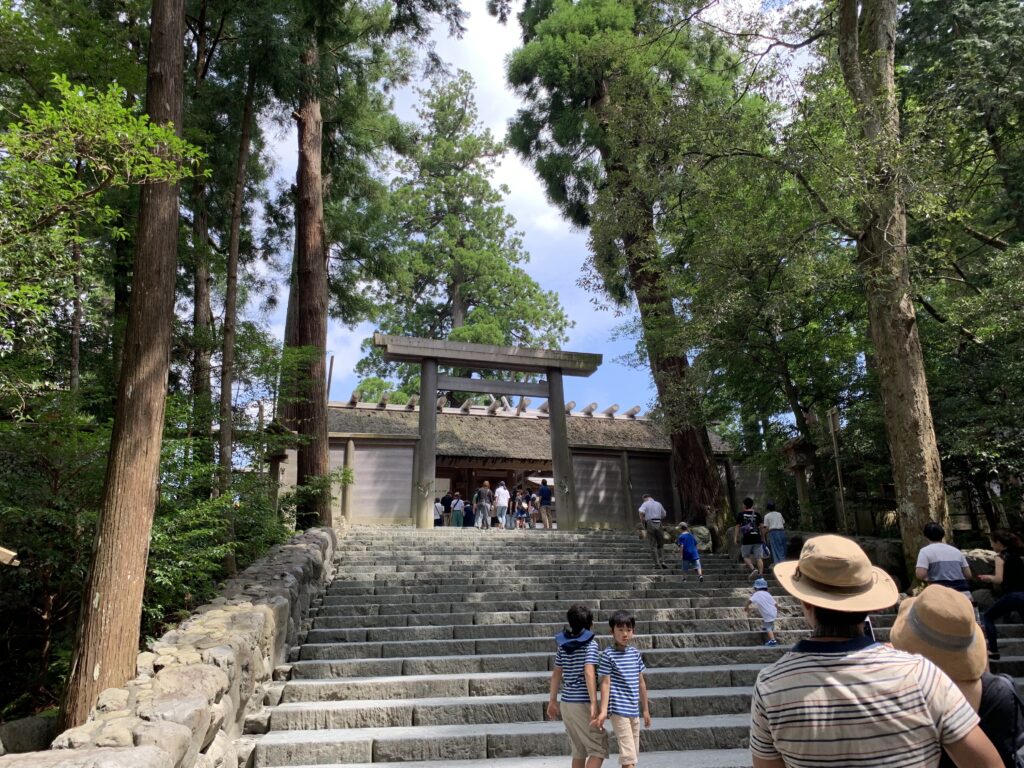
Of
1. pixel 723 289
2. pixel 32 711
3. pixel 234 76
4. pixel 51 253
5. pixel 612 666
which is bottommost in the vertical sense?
pixel 32 711

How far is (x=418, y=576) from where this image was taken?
905cm

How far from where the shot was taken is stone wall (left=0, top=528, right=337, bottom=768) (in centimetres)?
271

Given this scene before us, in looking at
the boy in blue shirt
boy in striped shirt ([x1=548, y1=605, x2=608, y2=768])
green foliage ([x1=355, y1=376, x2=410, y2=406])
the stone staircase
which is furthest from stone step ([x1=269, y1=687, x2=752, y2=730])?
green foliage ([x1=355, y1=376, x2=410, y2=406])

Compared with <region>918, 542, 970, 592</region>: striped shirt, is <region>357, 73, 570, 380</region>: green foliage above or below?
above

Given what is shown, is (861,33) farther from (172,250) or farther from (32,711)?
(32,711)

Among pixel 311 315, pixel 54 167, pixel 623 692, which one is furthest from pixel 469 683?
pixel 311 315

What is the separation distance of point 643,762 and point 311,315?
31.2 ft

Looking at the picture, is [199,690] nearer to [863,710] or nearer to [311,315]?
[863,710]

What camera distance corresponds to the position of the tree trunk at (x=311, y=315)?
1092 centimetres

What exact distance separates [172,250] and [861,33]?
9.04 m

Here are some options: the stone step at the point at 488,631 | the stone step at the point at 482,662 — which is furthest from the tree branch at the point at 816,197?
the stone step at the point at 482,662

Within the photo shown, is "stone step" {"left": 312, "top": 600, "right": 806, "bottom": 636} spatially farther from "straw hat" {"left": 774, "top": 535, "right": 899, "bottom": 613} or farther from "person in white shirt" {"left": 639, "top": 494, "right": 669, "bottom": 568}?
"straw hat" {"left": 774, "top": 535, "right": 899, "bottom": 613}

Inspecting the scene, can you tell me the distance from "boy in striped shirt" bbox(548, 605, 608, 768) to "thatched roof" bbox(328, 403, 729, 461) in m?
13.7

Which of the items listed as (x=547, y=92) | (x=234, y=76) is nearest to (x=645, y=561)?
(x=234, y=76)
